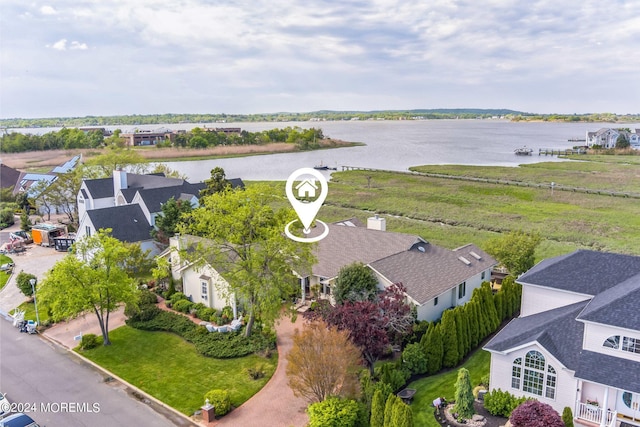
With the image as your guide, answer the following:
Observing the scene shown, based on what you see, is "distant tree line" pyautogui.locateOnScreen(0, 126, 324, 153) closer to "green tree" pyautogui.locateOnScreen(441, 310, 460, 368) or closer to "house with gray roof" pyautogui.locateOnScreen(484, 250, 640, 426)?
"green tree" pyautogui.locateOnScreen(441, 310, 460, 368)

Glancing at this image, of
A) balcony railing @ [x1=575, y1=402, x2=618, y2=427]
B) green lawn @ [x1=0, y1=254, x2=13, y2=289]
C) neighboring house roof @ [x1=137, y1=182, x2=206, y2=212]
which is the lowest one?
green lawn @ [x1=0, y1=254, x2=13, y2=289]

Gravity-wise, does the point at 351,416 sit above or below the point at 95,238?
below

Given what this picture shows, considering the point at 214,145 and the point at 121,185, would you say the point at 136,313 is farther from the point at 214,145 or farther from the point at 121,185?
the point at 214,145

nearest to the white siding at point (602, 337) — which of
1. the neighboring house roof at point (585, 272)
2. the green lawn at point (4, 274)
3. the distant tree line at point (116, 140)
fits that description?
the neighboring house roof at point (585, 272)

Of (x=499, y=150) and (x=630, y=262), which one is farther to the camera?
(x=499, y=150)

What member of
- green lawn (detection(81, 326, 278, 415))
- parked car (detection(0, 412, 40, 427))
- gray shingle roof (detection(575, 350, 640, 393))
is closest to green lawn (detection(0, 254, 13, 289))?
green lawn (detection(81, 326, 278, 415))

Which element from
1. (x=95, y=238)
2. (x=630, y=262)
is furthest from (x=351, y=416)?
(x=95, y=238)

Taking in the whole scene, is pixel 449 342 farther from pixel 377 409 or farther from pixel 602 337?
pixel 377 409
